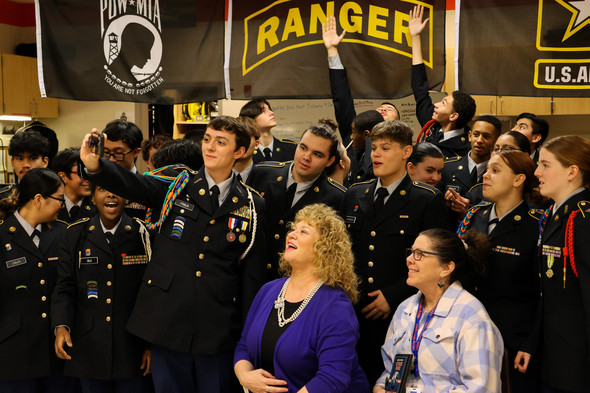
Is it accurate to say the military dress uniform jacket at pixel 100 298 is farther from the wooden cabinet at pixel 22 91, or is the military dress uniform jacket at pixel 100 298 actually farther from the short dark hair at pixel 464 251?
the wooden cabinet at pixel 22 91

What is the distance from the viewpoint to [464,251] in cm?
287

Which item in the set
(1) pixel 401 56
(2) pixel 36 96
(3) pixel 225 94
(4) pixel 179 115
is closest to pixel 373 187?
(1) pixel 401 56

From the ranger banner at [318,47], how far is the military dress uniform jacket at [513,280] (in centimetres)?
127

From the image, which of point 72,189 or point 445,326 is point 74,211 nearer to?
point 72,189

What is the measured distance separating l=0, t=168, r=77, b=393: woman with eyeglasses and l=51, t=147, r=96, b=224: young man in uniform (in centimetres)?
42

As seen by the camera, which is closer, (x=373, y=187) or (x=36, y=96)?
(x=373, y=187)

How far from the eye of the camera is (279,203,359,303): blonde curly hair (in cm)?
284

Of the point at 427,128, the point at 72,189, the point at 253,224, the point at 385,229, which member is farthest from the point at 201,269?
the point at 427,128

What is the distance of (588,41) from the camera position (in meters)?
3.73

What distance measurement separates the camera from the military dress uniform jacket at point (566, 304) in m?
2.67

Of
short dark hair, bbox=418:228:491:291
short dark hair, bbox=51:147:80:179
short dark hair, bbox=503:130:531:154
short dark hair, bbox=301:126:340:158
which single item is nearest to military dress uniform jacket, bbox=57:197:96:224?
short dark hair, bbox=51:147:80:179

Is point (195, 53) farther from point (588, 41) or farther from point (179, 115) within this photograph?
point (179, 115)

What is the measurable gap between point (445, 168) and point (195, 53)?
6.00 ft

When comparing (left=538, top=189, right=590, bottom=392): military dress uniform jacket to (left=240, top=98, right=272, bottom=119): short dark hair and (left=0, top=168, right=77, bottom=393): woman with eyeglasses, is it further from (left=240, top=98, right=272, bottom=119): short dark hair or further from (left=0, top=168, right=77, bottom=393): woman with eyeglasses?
(left=0, top=168, right=77, bottom=393): woman with eyeglasses
